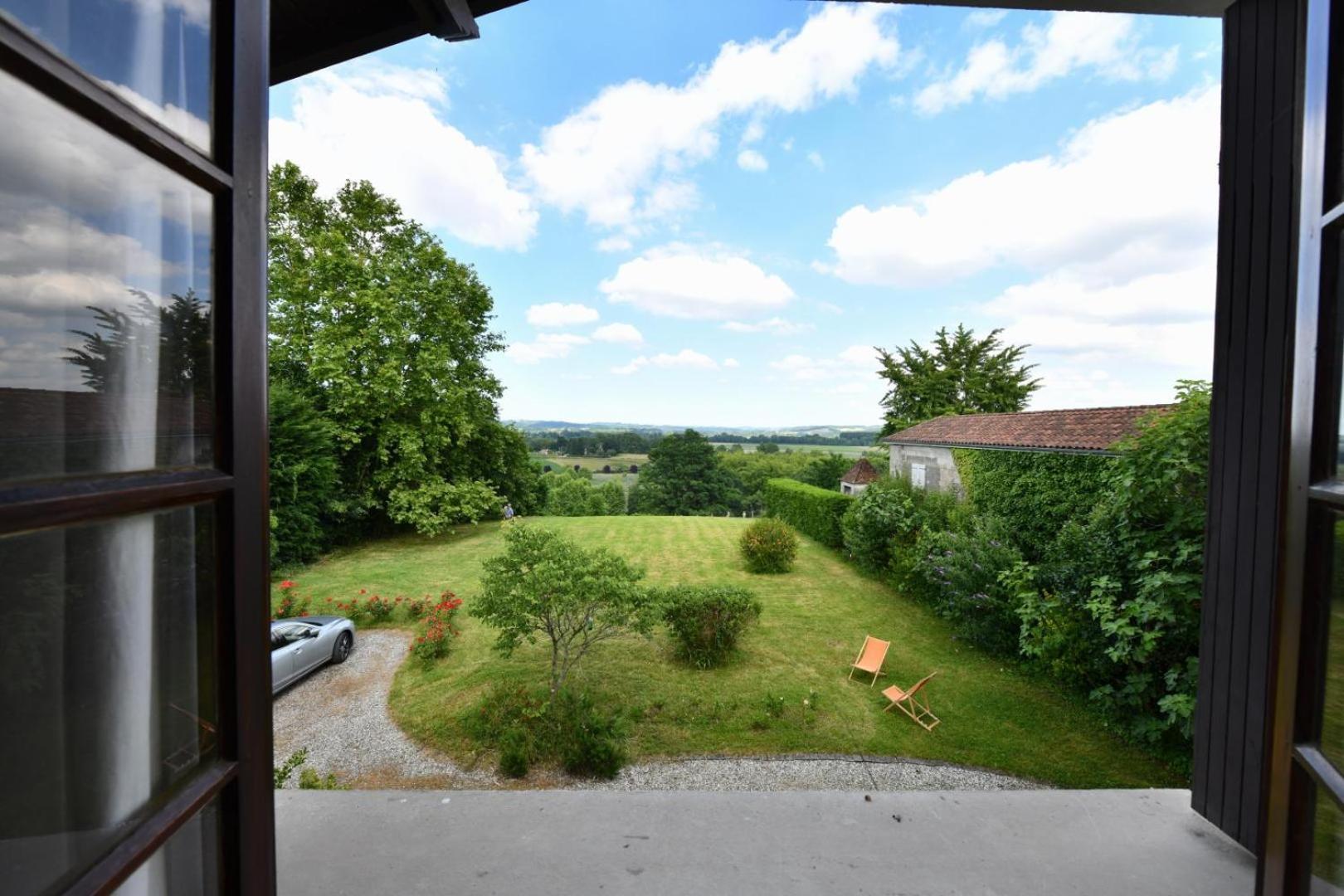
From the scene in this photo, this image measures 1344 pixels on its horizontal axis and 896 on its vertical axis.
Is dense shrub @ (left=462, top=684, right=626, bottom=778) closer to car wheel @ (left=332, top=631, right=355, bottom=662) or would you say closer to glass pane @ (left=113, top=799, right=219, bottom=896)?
car wheel @ (left=332, top=631, right=355, bottom=662)

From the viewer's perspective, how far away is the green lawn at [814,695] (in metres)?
3.63

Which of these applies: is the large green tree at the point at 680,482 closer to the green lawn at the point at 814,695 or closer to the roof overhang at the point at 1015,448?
the roof overhang at the point at 1015,448

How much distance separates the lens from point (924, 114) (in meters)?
6.03

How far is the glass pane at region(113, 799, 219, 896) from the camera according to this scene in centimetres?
65

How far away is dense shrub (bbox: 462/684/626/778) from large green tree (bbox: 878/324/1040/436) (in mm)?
15878

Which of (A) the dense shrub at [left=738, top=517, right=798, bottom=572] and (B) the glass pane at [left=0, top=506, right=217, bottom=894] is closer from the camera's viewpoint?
(B) the glass pane at [left=0, top=506, right=217, bottom=894]

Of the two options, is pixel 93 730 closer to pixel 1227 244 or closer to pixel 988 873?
pixel 988 873

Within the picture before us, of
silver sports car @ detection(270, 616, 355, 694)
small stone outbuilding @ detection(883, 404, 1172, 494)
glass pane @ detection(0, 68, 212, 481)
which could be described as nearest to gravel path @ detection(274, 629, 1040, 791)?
silver sports car @ detection(270, 616, 355, 694)

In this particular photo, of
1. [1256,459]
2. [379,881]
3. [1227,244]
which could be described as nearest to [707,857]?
[379,881]

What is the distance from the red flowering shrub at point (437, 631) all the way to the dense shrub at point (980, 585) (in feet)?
19.8

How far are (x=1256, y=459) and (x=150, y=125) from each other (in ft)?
9.07

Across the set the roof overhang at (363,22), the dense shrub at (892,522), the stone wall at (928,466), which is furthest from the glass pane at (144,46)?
the stone wall at (928,466)

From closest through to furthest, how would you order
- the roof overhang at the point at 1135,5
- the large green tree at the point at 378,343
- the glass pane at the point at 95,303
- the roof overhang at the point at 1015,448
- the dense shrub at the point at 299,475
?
the glass pane at the point at 95,303
the roof overhang at the point at 1135,5
the roof overhang at the point at 1015,448
the dense shrub at the point at 299,475
the large green tree at the point at 378,343

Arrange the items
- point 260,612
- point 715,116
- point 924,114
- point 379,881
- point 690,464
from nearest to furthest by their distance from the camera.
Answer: point 260,612
point 379,881
point 924,114
point 715,116
point 690,464
